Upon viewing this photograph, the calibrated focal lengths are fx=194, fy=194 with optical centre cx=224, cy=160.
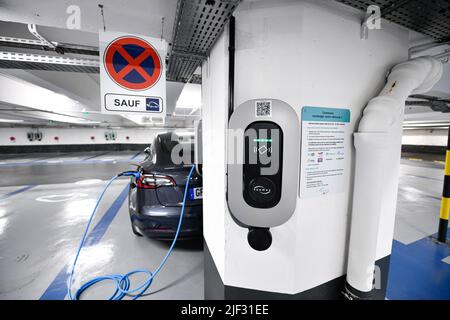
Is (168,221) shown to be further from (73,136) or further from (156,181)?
(73,136)

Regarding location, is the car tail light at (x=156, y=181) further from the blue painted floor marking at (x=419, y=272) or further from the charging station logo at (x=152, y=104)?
the blue painted floor marking at (x=419, y=272)

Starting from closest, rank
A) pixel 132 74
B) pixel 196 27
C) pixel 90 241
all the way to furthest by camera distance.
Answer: pixel 196 27 → pixel 132 74 → pixel 90 241

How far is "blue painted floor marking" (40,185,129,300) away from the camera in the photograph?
1.74 m

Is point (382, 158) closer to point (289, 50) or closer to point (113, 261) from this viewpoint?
point (289, 50)

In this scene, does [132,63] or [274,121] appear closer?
[274,121]

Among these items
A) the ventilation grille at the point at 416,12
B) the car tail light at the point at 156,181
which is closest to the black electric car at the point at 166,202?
the car tail light at the point at 156,181

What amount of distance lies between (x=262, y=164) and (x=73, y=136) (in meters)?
18.0

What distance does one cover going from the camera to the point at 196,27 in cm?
111

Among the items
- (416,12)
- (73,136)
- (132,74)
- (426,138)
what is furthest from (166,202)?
(426,138)

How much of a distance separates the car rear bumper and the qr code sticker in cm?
148

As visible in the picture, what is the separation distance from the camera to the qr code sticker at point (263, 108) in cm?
99

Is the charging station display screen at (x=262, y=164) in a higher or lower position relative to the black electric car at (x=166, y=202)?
higher

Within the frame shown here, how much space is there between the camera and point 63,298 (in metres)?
1.69

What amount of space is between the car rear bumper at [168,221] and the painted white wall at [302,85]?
83cm
